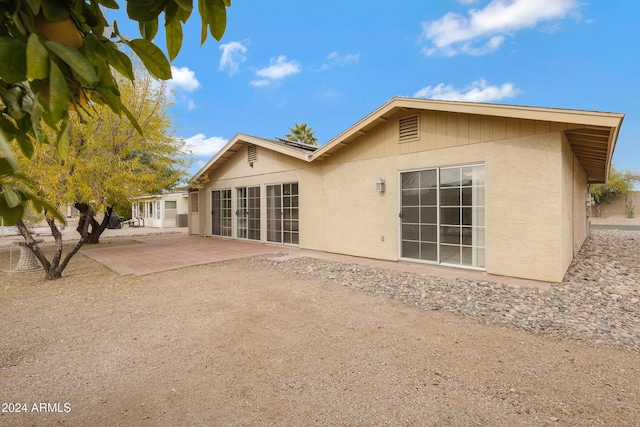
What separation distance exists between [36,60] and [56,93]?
2.1 inches

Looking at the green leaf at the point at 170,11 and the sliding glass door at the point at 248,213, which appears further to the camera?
the sliding glass door at the point at 248,213

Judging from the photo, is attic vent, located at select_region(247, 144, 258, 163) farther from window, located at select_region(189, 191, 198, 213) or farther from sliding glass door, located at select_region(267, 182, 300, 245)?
window, located at select_region(189, 191, 198, 213)

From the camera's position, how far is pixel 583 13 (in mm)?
10141

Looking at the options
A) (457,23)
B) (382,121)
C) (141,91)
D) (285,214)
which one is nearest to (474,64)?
(457,23)

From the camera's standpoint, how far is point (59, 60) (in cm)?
59

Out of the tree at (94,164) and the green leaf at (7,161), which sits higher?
the tree at (94,164)

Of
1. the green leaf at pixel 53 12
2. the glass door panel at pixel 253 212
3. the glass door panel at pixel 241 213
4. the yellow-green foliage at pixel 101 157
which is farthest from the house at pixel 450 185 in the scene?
the green leaf at pixel 53 12

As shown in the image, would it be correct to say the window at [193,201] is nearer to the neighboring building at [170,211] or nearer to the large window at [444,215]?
the neighboring building at [170,211]

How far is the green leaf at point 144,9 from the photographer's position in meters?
0.71

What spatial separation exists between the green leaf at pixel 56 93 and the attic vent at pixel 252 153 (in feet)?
38.3

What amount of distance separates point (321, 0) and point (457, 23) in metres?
9.01

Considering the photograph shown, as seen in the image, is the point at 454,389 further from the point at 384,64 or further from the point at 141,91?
the point at 384,64

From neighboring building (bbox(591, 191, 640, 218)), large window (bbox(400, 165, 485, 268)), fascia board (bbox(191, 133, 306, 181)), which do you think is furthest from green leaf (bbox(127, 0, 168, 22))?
neighboring building (bbox(591, 191, 640, 218))

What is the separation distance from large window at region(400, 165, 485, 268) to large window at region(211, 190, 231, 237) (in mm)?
8441
